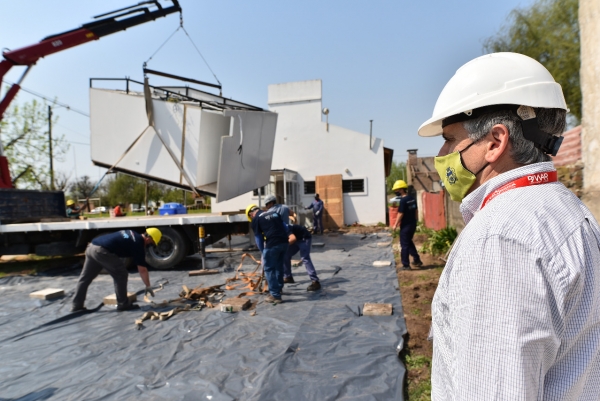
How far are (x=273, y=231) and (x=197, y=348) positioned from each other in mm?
2374

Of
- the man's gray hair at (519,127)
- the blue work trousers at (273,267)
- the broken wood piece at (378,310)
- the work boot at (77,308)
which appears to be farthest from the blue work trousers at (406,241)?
the man's gray hair at (519,127)

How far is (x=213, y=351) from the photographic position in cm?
439

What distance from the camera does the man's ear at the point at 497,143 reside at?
3.44ft

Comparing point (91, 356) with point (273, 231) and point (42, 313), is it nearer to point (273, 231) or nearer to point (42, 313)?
point (42, 313)

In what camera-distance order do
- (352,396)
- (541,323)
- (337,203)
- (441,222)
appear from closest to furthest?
(541,323), (352,396), (441,222), (337,203)

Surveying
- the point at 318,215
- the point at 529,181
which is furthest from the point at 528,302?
the point at 318,215

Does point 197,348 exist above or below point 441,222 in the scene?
below

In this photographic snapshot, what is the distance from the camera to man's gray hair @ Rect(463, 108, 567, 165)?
104 cm

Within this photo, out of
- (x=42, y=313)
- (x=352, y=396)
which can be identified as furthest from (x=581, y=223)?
(x=42, y=313)

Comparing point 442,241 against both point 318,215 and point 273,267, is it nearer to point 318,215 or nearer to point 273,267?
point 273,267

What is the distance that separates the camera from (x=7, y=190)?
9.71 m

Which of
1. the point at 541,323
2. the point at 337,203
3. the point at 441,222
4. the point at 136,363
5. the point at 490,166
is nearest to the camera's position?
the point at 541,323

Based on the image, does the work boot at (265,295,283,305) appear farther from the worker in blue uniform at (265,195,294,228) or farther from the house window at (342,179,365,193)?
the house window at (342,179,365,193)

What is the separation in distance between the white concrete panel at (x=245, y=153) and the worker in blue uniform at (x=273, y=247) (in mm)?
2964
